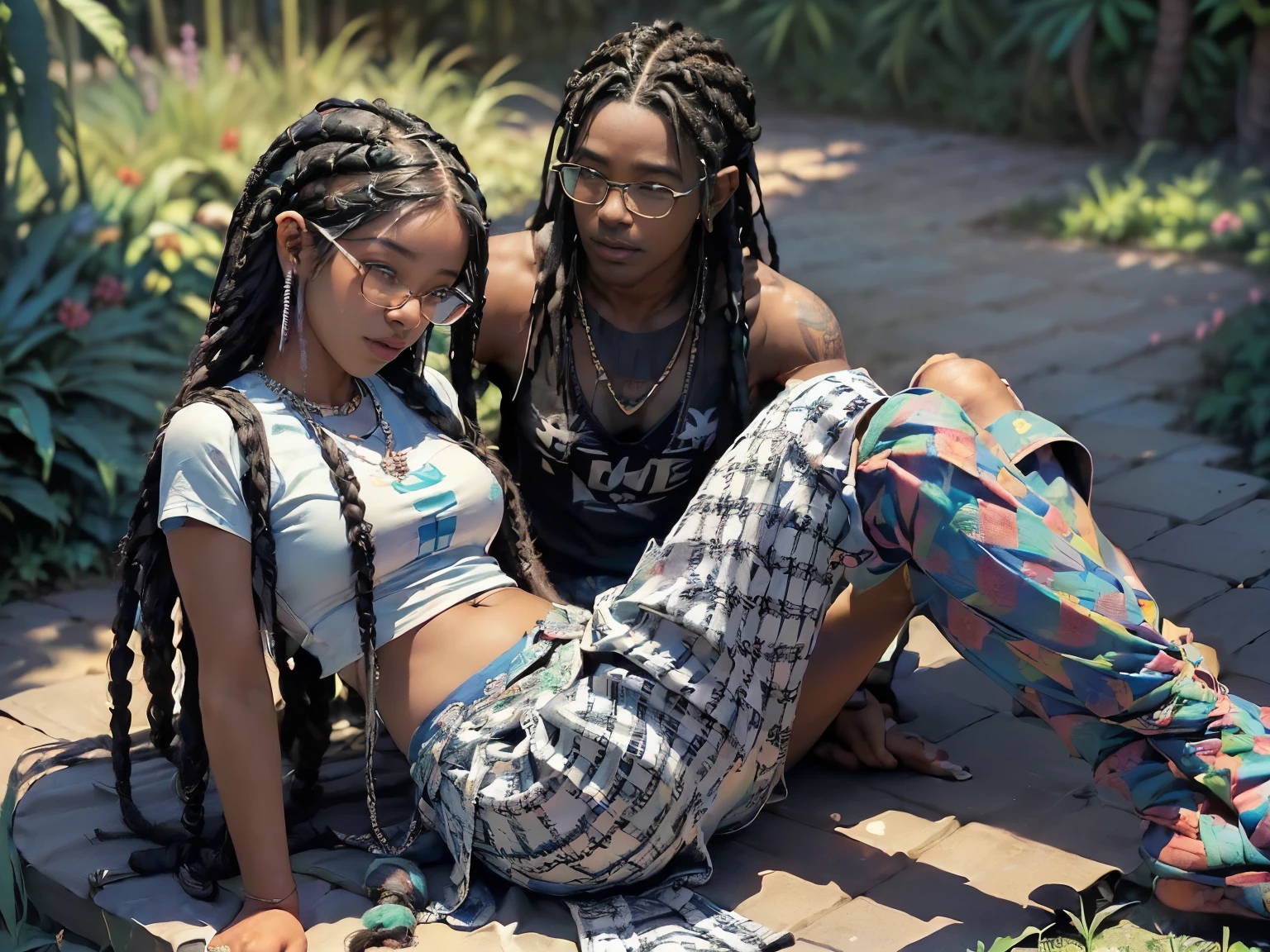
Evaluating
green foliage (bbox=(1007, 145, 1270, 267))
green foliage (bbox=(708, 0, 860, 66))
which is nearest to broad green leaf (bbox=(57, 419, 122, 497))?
green foliage (bbox=(1007, 145, 1270, 267))

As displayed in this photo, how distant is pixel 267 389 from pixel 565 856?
3.17 ft

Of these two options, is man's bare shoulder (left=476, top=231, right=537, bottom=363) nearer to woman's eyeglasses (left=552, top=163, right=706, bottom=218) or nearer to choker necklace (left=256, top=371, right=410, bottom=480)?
woman's eyeglasses (left=552, top=163, right=706, bottom=218)

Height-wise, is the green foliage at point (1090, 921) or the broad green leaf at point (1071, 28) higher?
the broad green leaf at point (1071, 28)

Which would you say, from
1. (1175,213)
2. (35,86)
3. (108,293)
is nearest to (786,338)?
(108,293)

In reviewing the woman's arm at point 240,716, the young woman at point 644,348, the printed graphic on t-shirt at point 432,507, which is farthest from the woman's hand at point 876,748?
the woman's arm at point 240,716

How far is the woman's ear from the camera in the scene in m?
2.60

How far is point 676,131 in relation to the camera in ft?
9.85

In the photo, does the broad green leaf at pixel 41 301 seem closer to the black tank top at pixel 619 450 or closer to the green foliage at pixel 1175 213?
the black tank top at pixel 619 450

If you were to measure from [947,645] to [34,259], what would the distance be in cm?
348

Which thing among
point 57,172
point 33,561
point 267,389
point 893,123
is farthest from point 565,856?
point 893,123

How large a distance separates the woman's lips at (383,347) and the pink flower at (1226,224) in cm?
601

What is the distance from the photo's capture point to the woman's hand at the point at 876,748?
307 cm

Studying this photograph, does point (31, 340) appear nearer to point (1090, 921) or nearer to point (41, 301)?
point (41, 301)

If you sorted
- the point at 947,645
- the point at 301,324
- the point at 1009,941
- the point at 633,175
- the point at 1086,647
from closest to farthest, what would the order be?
the point at 1086,647 < the point at 1009,941 < the point at 301,324 < the point at 633,175 < the point at 947,645
